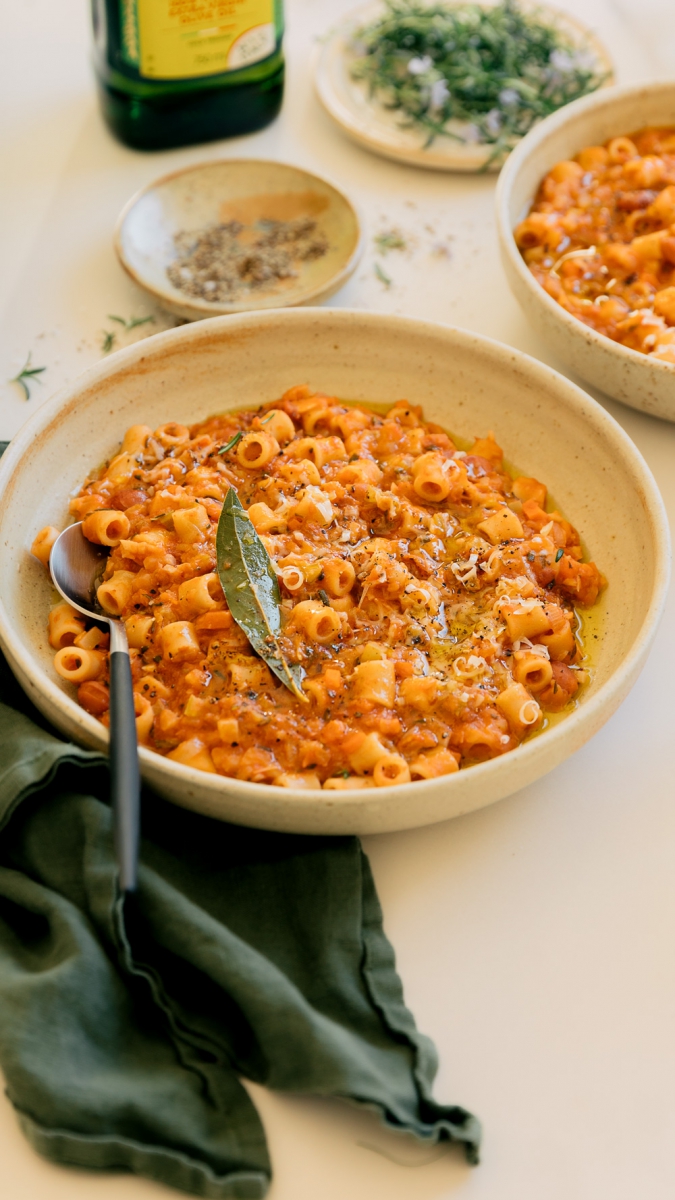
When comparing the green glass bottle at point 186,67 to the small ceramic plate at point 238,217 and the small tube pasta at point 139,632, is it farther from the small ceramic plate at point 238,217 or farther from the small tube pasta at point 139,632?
the small tube pasta at point 139,632

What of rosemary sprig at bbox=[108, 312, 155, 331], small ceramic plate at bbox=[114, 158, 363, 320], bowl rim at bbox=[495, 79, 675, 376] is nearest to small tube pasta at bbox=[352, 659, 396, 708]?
bowl rim at bbox=[495, 79, 675, 376]

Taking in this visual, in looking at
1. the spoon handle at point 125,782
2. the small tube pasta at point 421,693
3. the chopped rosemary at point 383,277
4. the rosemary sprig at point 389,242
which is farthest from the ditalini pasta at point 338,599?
the rosemary sprig at point 389,242

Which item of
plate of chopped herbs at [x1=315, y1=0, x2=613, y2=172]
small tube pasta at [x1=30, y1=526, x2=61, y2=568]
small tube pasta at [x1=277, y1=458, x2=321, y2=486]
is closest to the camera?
small tube pasta at [x1=30, y1=526, x2=61, y2=568]

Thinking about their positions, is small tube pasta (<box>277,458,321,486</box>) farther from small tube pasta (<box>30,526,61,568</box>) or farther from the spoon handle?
the spoon handle

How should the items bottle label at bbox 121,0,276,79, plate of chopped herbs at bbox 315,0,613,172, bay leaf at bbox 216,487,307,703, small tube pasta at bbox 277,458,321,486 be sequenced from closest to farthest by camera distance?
1. bay leaf at bbox 216,487,307,703
2. small tube pasta at bbox 277,458,321,486
3. bottle label at bbox 121,0,276,79
4. plate of chopped herbs at bbox 315,0,613,172

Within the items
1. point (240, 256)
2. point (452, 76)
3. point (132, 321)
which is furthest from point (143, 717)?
point (452, 76)

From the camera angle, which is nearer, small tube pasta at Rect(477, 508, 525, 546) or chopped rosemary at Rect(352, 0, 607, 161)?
small tube pasta at Rect(477, 508, 525, 546)
